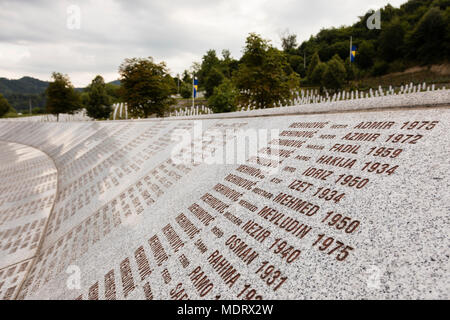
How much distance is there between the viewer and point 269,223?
2797mm

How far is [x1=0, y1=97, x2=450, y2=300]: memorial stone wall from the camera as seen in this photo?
192 centimetres

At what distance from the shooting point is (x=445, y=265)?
1.62m

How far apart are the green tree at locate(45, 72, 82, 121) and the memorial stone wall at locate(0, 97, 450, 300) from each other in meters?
37.0

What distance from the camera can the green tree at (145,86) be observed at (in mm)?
20297

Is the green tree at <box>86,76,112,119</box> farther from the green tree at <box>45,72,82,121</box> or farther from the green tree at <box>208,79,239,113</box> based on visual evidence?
the green tree at <box>208,79,239,113</box>

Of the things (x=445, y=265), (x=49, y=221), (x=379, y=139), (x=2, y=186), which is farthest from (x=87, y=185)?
(x=445, y=265)

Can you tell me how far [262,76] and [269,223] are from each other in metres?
14.0

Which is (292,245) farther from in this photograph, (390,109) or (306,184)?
(390,109)

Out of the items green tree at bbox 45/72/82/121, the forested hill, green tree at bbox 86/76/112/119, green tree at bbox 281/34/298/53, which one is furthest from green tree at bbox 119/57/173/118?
green tree at bbox 281/34/298/53

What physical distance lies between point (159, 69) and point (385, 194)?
2224cm

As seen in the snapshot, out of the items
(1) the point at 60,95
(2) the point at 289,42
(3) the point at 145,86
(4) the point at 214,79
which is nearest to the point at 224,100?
(3) the point at 145,86

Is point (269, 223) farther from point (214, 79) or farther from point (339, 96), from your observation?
point (214, 79)

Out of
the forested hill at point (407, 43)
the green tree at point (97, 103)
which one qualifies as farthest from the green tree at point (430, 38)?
the green tree at point (97, 103)

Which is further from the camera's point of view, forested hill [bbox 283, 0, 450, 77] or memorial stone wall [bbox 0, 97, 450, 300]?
forested hill [bbox 283, 0, 450, 77]
